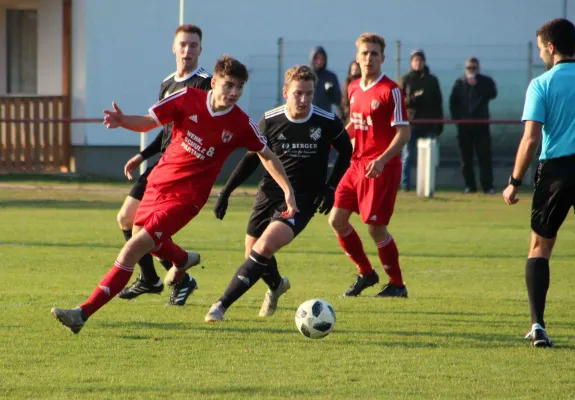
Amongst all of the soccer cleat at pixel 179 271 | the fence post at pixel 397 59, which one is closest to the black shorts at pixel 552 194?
the soccer cleat at pixel 179 271

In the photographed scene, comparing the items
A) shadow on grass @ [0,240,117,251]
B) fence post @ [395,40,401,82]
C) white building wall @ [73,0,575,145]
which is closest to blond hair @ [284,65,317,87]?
shadow on grass @ [0,240,117,251]

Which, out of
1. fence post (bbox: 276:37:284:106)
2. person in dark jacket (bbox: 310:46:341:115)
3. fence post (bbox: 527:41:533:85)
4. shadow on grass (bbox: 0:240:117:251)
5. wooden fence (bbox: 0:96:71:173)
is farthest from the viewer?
fence post (bbox: 527:41:533:85)

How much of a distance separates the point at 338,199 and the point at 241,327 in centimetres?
217

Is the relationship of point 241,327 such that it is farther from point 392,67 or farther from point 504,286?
point 392,67

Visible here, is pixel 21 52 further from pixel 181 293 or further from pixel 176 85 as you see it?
pixel 181 293

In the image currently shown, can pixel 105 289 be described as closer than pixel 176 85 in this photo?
Yes

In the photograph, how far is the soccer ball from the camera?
6934 millimetres

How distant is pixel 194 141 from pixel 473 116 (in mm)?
14195

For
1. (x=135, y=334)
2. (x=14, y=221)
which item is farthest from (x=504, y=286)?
(x=14, y=221)

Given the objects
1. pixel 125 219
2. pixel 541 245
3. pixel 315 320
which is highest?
pixel 541 245

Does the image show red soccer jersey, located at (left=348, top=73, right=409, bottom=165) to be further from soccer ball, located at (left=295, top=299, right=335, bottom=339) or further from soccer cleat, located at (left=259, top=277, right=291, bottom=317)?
soccer ball, located at (left=295, top=299, right=335, bottom=339)

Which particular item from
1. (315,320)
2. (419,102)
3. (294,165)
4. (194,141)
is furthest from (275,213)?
(419,102)

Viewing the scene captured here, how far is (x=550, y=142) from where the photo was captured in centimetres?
682

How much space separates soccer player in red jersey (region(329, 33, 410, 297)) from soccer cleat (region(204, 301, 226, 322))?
1825 millimetres
